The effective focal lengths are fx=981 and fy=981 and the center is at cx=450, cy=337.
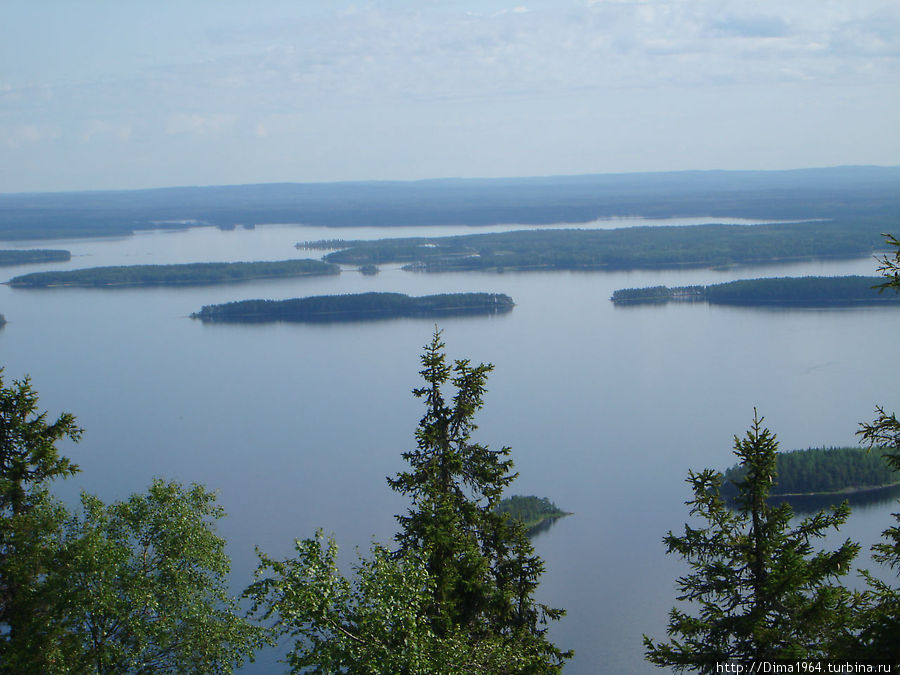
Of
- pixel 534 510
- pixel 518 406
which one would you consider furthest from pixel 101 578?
pixel 518 406

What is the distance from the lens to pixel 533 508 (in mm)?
21656

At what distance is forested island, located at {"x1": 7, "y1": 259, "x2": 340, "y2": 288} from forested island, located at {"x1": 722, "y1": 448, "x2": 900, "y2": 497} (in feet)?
166

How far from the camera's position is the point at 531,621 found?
6.79m

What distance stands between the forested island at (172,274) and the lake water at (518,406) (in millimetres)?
7667

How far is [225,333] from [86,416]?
15.4 metres

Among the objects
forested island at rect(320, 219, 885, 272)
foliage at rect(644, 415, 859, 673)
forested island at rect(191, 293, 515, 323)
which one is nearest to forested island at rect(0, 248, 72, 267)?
forested island at rect(320, 219, 885, 272)

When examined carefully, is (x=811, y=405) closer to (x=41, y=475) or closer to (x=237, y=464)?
(x=237, y=464)

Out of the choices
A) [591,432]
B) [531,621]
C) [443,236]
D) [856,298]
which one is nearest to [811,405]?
[591,432]

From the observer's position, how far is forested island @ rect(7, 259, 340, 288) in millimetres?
66875

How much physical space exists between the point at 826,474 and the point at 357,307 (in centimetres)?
3391

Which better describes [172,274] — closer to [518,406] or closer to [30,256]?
[30,256]

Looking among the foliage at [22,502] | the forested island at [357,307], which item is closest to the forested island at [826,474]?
the foliage at [22,502]

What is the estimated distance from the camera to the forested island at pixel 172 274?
219ft

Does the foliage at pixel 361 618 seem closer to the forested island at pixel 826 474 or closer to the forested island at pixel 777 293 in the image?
the forested island at pixel 826 474
